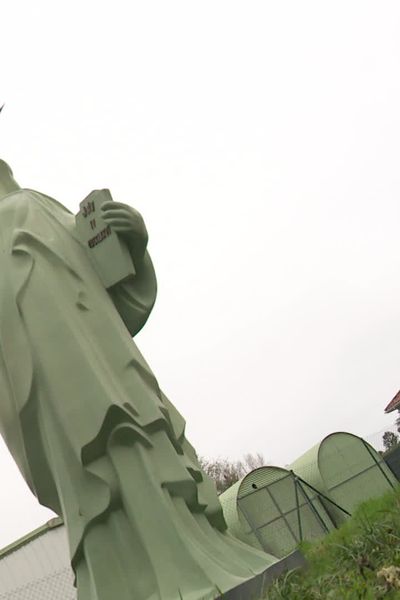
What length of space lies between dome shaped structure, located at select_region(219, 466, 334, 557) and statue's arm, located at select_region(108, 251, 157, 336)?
671cm

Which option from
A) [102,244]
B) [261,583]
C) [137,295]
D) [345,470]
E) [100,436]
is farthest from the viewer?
[345,470]

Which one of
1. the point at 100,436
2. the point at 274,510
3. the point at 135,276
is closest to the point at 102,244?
the point at 135,276

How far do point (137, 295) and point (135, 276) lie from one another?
177 mm

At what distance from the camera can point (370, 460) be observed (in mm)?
12367

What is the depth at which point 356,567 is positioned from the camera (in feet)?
10.4

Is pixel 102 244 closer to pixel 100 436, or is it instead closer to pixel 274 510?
pixel 100 436

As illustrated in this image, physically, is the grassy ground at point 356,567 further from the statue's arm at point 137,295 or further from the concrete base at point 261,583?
the statue's arm at point 137,295

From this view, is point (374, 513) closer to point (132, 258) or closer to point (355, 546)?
point (355, 546)

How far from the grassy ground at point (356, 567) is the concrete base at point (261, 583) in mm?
84

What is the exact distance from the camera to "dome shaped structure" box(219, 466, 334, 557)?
35.2 ft

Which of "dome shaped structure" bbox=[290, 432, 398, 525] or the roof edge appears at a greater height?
the roof edge

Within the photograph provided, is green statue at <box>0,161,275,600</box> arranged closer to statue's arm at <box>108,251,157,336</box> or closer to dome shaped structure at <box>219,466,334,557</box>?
statue's arm at <box>108,251,157,336</box>

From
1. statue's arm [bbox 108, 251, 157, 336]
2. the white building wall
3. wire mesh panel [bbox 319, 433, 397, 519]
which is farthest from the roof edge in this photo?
statue's arm [bbox 108, 251, 157, 336]

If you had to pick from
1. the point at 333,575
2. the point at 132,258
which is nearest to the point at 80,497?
the point at 333,575
